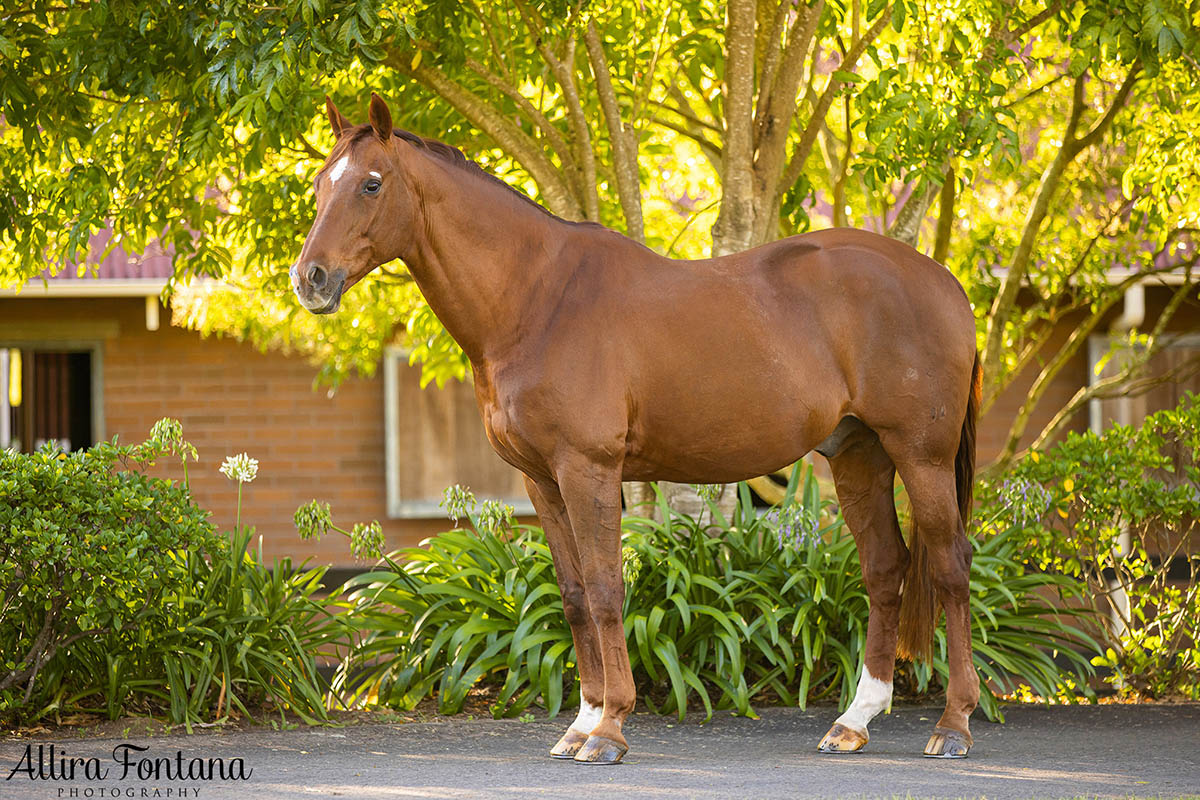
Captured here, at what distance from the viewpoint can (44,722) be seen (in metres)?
5.58

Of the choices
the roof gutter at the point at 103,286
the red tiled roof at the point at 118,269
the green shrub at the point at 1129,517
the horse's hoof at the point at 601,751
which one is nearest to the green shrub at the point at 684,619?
the green shrub at the point at 1129,517

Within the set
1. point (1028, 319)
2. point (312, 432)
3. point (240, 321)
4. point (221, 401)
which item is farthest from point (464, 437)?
point (1028, 319)

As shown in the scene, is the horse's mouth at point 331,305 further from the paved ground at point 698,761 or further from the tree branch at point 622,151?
the tree branch at point 622,151

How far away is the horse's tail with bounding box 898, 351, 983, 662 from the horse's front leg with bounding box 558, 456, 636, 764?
50.8 inches

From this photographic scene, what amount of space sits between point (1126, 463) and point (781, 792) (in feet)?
9.83

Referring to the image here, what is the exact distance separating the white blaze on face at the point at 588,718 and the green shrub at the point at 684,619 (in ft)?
2.40

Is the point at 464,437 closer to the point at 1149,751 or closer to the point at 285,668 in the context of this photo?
the point at 285,668

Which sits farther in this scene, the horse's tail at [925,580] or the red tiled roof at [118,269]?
the red tiled roof at [118,269]

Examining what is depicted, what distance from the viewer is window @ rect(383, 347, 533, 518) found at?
38.0 ft

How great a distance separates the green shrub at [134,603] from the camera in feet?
16.8

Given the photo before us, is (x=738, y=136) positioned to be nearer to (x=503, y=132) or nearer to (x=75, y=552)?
(x=503, y=132)

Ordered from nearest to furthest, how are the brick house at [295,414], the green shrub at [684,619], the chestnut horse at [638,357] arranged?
the chestnut horse at [638,357] → the green shrub at [684,619] → the brick house at [295,414]

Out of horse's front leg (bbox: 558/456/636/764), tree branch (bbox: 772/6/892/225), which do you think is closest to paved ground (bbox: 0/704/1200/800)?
horse's front leg (bbox: 558/456/636/764)

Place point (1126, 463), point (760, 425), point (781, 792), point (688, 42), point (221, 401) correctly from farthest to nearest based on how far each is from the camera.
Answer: point (221, 401)
point (688, 42)
point (1126, 463)
point (760, 425)
point (781, 792)
